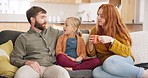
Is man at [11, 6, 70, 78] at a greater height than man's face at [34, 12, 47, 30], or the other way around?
man's face at [34, 12, 47, 30]

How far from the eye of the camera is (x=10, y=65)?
244 cm

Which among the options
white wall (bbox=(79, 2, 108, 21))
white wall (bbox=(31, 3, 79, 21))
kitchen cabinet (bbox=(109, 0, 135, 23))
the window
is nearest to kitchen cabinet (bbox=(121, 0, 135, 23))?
kitchen cabinet (bbox=(109, 0, 135, 23))

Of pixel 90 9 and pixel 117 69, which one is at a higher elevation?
pixel 90 9

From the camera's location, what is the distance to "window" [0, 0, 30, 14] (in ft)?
22.6

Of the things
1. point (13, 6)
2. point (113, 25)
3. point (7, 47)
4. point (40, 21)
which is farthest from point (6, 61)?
point (13, 6)

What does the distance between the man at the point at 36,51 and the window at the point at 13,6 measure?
4.37 m

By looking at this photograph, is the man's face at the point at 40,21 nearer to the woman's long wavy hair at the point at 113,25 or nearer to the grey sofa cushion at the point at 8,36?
the grey sofa cushion at the point at 8,36

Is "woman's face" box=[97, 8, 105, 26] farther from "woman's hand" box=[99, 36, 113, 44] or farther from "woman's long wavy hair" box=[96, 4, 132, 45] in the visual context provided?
"woman's hand" box=[99, 36, 113, 44]

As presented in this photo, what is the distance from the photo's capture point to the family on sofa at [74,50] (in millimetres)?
2428

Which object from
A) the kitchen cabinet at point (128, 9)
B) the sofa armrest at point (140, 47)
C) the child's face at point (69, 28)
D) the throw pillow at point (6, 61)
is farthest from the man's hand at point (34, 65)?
the kitchen cabinet at point (128, 9)

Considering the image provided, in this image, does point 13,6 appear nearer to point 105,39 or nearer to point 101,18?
point 101,18

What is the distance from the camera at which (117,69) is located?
243 centimetres

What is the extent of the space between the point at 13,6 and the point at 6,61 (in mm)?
4774

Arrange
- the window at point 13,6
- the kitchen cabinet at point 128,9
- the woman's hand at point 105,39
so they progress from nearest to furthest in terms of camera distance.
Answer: the woman's hand at point 105,39 → the kitchen cabinet at point 128,9 → the window at point 13,6
